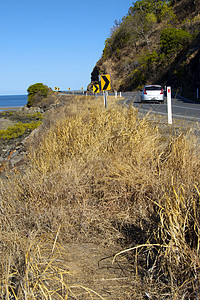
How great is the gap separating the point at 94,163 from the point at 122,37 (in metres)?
66.5

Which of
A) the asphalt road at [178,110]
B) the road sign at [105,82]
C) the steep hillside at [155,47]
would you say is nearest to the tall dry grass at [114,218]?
the asphalt road at [178,110]

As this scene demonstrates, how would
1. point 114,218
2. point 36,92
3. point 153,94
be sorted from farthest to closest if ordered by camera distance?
point 36,92, point 153,94, point 114,218

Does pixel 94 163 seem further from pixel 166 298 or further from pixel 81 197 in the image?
pixel 166 298

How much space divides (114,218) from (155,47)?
Result: 55674 millimetres

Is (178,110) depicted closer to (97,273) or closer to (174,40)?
(97,273)

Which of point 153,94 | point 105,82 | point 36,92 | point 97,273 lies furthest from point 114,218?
point 36,92

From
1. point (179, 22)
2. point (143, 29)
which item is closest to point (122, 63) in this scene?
point (143, 29)

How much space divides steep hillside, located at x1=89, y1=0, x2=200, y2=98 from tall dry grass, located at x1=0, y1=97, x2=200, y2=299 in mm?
25757

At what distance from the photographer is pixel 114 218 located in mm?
3658

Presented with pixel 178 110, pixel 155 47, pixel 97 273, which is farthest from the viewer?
pixel 155 47

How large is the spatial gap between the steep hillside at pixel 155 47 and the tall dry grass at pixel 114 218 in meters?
25.8

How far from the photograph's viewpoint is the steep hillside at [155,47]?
1385 inches

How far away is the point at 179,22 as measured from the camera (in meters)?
54.3

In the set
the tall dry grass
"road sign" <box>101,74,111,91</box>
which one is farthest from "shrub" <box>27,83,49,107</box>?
the tall dry grass
